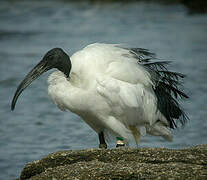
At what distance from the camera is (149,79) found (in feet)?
23.4

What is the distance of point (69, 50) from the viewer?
615 inches

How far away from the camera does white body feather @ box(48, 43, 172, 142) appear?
675cm

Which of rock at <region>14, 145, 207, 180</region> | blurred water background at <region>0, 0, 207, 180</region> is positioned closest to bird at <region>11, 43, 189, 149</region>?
rock at <region>14, 145, 207, 180</region>

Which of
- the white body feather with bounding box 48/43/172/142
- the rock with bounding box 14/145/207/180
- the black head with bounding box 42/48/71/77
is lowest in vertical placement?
the rock with bounding box 14/145/207/180

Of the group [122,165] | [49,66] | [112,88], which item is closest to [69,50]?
[49,66]

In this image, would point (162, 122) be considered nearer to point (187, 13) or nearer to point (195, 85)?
point (195, 85)

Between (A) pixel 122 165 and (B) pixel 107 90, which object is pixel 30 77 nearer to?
(B) pixel 107 90

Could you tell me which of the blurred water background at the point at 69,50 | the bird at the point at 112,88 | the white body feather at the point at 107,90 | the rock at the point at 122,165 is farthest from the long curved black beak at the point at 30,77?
the blurred water background at the point at 69,50

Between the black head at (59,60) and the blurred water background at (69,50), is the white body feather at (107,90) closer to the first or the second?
the black head at (59,60)

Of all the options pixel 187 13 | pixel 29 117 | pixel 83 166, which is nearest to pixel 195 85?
pixel 29 117

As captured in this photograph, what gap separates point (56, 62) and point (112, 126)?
3.44 feet

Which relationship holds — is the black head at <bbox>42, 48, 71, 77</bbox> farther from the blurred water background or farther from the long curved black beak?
the blurred water background

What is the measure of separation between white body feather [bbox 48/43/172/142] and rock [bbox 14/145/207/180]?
81 cm

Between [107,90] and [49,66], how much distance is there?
0.84 meters
